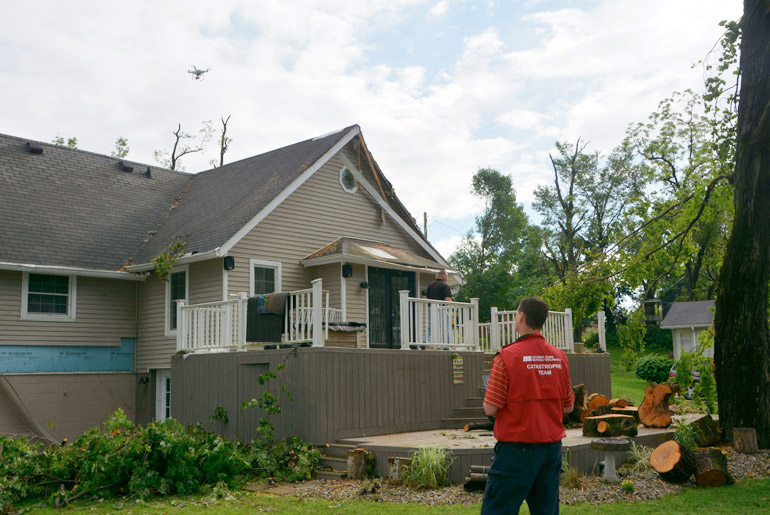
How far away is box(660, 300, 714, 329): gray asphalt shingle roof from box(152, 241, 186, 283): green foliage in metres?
25.2

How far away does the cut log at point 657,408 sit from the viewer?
11.3 m

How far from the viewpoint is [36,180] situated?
16.9 metres

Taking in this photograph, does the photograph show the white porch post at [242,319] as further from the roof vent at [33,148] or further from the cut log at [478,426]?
the roof vent at [33,148]

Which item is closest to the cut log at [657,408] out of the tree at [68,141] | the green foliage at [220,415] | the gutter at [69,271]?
the green foliage at [220,415]

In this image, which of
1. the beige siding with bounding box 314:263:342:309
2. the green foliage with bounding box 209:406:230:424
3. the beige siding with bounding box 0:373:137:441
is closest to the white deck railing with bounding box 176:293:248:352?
the green foliage with bounding box 209:406:230:424

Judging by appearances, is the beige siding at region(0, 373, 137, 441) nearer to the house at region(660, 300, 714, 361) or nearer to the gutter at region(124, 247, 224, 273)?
the gutter at region(124, 247, 224, 273)

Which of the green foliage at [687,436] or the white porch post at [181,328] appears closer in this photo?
the green foliage at [687,436]

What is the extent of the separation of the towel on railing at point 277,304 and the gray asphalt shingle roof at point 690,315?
26.1 m

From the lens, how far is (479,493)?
7.78 meters

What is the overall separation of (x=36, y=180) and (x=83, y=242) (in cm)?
222

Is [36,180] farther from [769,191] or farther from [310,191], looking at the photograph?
[769,191]

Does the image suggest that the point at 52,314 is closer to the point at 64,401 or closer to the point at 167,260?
the point at 64,401

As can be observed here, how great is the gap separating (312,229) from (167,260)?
3.24 m

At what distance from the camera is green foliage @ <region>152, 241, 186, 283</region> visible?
1515cm
